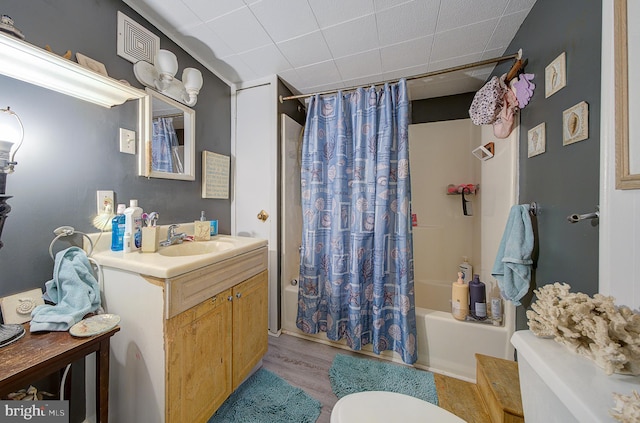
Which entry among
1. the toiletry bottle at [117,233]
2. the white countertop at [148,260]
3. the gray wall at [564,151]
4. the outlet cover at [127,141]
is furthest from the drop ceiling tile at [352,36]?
the toiletry bottle at [117,233]

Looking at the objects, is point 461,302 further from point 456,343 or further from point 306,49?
point 306,49

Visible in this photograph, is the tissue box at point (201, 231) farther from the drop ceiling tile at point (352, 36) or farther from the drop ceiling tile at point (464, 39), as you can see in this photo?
the drop ceiling tile at point (464, 39)

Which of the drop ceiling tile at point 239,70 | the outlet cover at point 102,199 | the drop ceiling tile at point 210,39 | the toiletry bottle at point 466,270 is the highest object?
the drop ceiling tile at point 239,70

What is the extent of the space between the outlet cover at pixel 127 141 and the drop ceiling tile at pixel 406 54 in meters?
1.65

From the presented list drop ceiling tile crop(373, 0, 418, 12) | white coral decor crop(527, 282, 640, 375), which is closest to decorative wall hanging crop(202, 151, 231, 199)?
drop ceiling tile crop(373, 0, 418, 12)

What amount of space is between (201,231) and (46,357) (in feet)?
2.95

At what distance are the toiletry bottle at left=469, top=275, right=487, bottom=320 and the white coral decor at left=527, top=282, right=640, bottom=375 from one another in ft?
3.35

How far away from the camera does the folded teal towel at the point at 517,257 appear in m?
1.12

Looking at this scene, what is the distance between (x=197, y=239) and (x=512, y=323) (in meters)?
2.10

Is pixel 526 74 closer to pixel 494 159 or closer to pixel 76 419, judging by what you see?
pixel 494 159

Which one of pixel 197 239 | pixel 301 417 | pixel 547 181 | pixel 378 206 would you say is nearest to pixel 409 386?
pixel 301 417

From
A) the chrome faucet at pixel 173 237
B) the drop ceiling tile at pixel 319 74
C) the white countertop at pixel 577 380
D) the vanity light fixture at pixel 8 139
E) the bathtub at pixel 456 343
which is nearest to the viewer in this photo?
the white countertop at pixel 577 380

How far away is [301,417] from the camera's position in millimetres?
1172

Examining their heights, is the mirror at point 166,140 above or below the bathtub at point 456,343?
above
